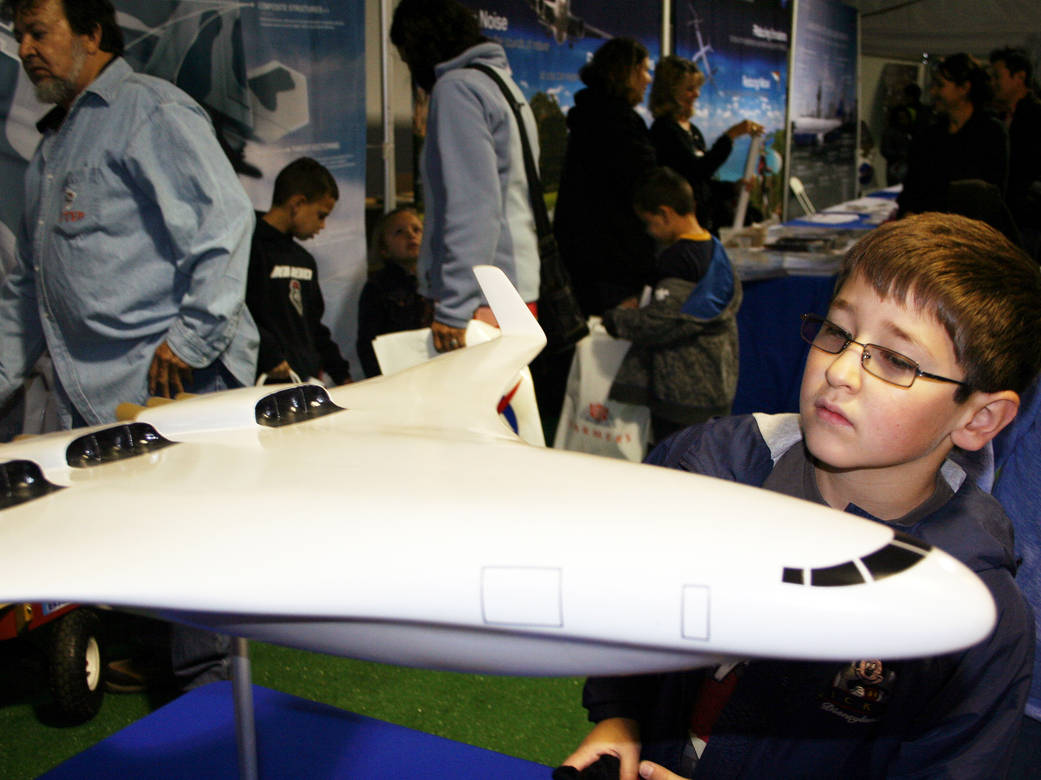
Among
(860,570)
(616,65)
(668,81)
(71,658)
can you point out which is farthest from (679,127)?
(860,570)

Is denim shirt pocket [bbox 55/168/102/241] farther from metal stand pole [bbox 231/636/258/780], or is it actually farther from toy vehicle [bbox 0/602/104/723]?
metal stand pole [bbox 231/636/258/780]

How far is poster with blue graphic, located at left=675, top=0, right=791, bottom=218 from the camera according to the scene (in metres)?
4.71

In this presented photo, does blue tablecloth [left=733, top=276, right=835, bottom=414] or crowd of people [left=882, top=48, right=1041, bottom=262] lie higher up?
crowd of people [left=882, top=48, right=1041, bottom=262]

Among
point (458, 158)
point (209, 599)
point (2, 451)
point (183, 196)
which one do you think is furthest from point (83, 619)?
point (209, 599)

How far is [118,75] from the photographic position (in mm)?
1549

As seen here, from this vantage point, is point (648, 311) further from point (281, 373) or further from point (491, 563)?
point (491, 563)

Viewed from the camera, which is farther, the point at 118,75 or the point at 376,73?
the point at 376,73

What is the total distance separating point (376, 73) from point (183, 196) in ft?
4.55

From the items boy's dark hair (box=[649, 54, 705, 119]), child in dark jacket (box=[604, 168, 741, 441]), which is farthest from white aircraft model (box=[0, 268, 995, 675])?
boy's dark hair (box=[649, 54, 705, 119])

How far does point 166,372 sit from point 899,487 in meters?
1.27

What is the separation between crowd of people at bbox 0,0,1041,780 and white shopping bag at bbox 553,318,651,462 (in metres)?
0.08

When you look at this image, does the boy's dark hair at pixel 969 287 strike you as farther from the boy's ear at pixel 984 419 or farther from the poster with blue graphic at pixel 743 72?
the poster with blue graphic at pixel 743 72

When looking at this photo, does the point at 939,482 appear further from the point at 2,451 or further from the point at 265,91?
the point at 265,91

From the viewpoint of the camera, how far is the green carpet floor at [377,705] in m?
1.81
